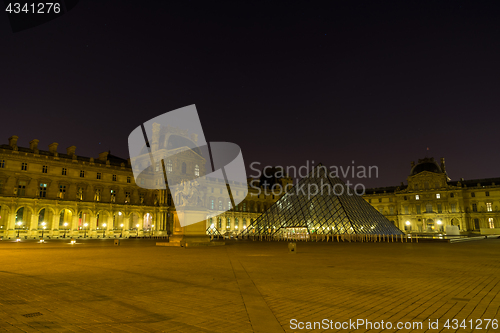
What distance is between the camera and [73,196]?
4747cm

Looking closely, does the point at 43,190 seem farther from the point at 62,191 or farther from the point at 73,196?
the point at 73,196

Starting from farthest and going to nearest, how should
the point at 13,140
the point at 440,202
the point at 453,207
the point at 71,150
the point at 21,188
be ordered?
the point at 440,202 → the point at 453,207 → the point at 71,150 → the point at 13,140 → the point at 21,188

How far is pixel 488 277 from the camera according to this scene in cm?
833

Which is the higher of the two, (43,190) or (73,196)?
(43,190)

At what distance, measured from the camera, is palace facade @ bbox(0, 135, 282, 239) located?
42.1 metres

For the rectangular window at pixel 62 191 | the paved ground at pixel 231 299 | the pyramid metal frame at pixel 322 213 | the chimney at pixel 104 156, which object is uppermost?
the chimney at pixel 104 156

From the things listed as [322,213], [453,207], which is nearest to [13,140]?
[322,213]

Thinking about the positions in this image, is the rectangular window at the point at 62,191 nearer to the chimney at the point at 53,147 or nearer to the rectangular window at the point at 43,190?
the rectangular window at the point at 43,190

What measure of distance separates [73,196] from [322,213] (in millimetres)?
34623

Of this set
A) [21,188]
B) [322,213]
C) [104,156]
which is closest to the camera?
[322,213]

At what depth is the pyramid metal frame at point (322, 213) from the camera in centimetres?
3575

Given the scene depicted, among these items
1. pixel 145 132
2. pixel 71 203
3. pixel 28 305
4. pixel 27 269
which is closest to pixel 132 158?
pixel 145 132

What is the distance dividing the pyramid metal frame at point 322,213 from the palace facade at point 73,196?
8.68 m

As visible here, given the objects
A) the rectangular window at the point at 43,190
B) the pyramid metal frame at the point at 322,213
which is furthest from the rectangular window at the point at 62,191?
the pyramid metal frame at the point at 322,213
